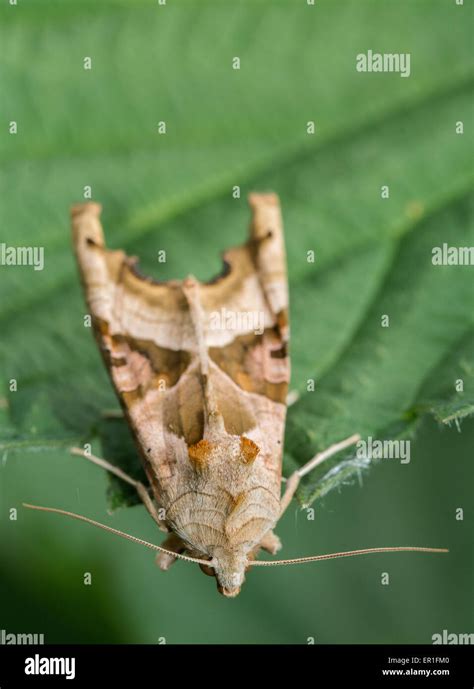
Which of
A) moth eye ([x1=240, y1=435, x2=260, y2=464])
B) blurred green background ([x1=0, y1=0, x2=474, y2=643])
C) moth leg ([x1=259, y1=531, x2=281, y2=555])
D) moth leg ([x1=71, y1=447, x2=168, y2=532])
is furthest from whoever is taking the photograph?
blurred green background ([x1=0, y1=0, x2=474, y2=643])

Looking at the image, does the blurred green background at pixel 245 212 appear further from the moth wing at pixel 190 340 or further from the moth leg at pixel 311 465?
the moth leg at pixel 311 465

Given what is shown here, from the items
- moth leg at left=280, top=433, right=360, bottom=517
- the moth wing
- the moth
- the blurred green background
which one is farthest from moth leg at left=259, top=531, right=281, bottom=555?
the blurred green background

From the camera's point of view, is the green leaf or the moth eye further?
the green leaf

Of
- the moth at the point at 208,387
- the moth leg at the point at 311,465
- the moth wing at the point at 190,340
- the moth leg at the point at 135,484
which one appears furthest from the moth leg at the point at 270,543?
the moth leg at the point at 135,484

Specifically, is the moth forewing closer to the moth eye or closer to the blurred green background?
the moth eye

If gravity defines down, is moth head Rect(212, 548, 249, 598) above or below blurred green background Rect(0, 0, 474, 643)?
below

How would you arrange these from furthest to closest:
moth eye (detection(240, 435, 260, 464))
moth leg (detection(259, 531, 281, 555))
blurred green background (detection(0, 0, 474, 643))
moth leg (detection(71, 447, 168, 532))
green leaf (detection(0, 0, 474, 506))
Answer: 1. blurred green background (detection(0, 0, 474, 643))
2. green leaf (detection(0, 0, 474, 506))
3. moth leg (detection(259, 531, 281, 555))
4. moth leg (detection(71, 447, 168, 532))
5. moth eye (detection(240, 435, 260, 464))

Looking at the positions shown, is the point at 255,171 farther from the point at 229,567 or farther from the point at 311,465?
the point at 229,567
